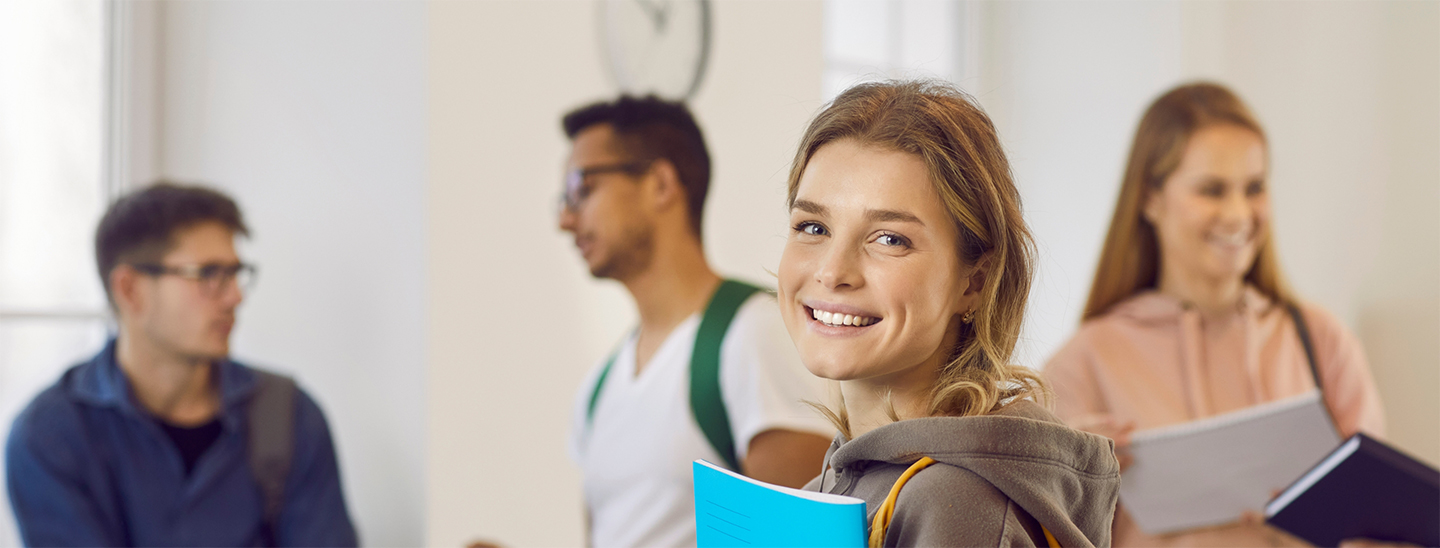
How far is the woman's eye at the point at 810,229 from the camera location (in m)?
0.71

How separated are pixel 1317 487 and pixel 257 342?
1.88 metres

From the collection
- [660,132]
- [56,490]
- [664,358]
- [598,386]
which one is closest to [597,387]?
[598,386]

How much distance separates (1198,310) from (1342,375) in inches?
16.1

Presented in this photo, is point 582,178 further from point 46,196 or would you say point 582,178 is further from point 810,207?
point 810,207

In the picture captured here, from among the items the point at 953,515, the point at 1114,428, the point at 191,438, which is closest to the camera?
the point at 953,515

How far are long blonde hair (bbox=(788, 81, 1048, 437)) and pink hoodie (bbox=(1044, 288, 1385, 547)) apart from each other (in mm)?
1633

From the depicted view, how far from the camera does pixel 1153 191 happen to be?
236cm

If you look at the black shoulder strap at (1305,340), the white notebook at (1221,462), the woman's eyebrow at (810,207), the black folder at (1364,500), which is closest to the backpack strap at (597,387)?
the white notebook at (1221,462)

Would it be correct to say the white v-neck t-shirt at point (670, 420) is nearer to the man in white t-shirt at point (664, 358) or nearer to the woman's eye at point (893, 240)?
the man in white t-shirt at point (664, 358)

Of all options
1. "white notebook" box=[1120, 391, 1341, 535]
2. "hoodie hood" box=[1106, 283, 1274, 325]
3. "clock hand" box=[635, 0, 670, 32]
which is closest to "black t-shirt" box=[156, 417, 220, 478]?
"clock hand" box=[635, 0, 670, 32]

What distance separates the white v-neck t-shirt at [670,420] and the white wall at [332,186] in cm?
35

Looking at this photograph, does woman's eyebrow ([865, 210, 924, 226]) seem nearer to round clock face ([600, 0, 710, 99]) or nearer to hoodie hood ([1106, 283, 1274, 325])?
round clock face ([600, 0, 710, 99])

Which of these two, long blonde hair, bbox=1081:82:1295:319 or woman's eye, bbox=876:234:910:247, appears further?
long blonde hair, bbox=1081:82:1295:319

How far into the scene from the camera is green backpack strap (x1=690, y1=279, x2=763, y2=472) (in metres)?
1.83
